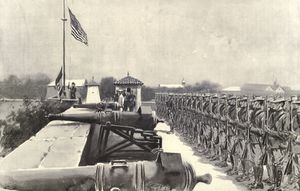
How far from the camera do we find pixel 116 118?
6.97 m

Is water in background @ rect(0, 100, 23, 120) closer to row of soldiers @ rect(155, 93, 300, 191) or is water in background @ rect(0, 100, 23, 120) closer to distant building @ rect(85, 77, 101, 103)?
row of soldiers @ rect(155, 93, 300, 191)

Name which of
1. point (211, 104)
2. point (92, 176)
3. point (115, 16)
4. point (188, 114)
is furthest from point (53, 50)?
point (92, 176)

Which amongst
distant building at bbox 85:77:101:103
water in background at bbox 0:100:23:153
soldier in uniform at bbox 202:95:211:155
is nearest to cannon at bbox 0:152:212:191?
soldier in uniform at bbox 202:95:211:155

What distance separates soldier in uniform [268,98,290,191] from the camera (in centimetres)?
686

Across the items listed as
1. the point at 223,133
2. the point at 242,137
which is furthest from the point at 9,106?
the point at 242,137

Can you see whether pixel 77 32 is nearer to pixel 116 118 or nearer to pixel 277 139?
pixel 116 118

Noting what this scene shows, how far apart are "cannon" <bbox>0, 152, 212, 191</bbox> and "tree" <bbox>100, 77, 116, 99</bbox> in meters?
21.3

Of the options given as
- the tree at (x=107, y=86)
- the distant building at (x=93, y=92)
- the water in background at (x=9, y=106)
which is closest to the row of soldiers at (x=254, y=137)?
the water in background at (x=9, y=106)

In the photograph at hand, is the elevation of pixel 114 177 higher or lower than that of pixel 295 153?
higher

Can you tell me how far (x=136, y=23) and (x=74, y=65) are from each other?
3795mm

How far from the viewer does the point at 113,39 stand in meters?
11.8

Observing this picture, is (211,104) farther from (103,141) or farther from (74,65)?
(103,141)

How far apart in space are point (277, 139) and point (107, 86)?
19.9 m

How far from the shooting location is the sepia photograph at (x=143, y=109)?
8.57 ft
